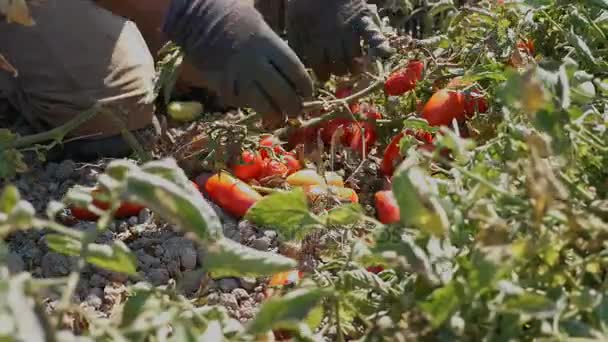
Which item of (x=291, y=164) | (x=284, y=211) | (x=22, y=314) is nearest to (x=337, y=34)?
(x=291, y=164)

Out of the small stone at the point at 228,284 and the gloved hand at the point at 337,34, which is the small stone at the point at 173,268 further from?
the gloved hand at the point at 337,34

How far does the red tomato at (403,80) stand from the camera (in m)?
2.11

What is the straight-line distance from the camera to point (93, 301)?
159 centimetres

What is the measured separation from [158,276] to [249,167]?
0.38 metres

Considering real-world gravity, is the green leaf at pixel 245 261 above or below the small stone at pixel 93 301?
above

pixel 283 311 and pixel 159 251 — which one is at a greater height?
pixel 283 311

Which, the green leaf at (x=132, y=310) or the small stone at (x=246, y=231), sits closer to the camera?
the green leaf at (x=132, y=310)

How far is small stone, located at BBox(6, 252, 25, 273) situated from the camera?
5.40 feet

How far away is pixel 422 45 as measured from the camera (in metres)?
2.17

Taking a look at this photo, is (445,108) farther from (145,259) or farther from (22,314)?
(22,314)

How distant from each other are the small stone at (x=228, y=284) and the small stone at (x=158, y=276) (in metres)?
0.11

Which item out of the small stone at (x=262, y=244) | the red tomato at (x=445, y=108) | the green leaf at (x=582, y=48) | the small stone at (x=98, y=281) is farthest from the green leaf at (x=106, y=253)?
the red tomato at (x=445, y=108)

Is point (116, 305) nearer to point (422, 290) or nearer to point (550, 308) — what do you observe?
point (422, 290)

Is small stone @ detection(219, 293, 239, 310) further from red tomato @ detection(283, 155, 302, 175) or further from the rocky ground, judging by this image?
red tomato @ detection(283, 155, 302, 175)
